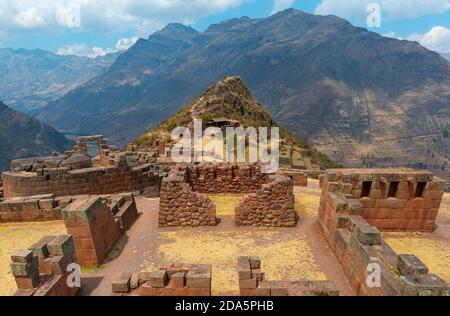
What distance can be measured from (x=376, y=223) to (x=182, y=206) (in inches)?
338

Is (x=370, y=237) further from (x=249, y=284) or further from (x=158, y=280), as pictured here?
(x=158, y=280)

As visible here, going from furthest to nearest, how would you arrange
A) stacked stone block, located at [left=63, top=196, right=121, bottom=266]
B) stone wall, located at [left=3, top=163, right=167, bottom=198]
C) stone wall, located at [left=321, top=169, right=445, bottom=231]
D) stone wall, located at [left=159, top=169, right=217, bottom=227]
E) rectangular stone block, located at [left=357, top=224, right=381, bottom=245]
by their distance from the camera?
1. stone wall, located at [left=3, top=163, right=167, bottom=198]
2. stone wall, located at [left=159, top=169, right=217, bottom=227]
3. stone wall, located at [left=321, top=169, right=445, bottom=231]
4. stacked stone block, located at [left=63, top=196, right=121, bottom=266]
5. rectangular stone block, located at [left=357, top=224, right=381, bottom=245]

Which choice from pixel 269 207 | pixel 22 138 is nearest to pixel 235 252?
pixel 269 207

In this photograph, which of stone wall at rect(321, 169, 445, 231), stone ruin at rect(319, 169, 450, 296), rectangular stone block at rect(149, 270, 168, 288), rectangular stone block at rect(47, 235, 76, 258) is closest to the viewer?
stone ruin at rect(319, 169, 450, 296)

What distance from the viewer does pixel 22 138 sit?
170375 mm

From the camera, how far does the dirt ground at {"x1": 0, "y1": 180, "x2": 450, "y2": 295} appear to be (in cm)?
1094

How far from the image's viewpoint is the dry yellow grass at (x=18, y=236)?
11.8 meters

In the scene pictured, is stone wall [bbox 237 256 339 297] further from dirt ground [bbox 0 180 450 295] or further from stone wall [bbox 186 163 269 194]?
stone wall [bbox 186 163 269 194]

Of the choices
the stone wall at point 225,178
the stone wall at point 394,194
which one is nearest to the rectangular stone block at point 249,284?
the stone wall at point 394,194

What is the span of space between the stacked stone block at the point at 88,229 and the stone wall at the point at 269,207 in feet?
19.0

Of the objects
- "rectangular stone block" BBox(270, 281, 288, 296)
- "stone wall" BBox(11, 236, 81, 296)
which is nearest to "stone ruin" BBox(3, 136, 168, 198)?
"stone wall" BBox(11, 236, 81, 296)

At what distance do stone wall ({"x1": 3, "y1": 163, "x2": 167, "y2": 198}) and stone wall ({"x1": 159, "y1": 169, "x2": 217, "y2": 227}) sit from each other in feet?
25.7

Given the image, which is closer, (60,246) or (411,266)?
(411,266)
